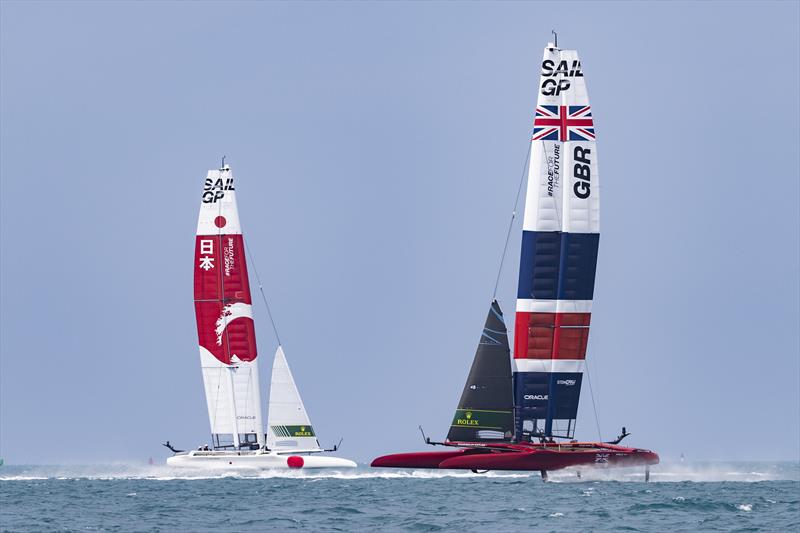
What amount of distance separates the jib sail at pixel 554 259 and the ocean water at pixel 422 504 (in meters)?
3.62

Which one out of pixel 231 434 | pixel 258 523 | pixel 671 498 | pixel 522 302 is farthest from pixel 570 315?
pixel 231 434

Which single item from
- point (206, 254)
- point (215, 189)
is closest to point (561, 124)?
point (206, 254)

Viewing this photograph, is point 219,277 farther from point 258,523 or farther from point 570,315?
point 258,523

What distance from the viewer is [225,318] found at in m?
82.3

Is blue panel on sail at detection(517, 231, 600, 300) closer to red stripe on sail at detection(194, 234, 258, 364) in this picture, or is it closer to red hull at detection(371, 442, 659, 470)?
red hull at detection(371, 442, 659, 470)

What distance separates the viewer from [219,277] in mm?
82125

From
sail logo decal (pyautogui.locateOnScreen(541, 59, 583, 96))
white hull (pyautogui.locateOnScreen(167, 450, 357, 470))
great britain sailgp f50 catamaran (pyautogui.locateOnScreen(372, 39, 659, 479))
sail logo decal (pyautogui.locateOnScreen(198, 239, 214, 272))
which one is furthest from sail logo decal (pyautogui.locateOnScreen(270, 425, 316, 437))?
sail logo decal (pyautogui.locateOnScreen(541, 59, 583, 96))

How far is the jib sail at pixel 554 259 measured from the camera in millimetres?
63031

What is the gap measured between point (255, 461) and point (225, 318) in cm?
777

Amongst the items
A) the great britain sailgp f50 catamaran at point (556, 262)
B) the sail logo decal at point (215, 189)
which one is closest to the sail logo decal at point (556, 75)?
the great britain sailgp f50 catamaran at point (556, 262)

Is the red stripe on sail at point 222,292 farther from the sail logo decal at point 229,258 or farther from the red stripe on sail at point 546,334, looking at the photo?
the red stripe on sail at point 546,334

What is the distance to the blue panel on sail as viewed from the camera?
207ft

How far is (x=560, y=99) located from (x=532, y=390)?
11.7 metres

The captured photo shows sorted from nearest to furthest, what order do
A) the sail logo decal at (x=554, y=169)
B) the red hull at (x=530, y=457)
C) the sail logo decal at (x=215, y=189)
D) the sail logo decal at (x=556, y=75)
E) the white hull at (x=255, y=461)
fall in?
the red hull at (x=530, y=457) < the sail logo decal at (x=554, y=169) < the sail logo decal at (x=556, y=75) < the white hull at (x=255, y=461) < the sail logo decal at (x=215, y=189)
